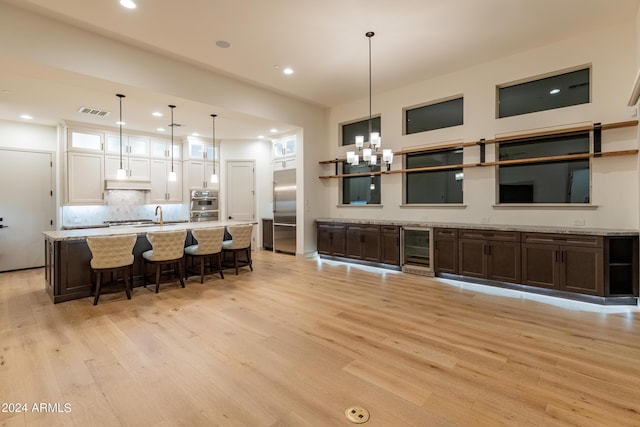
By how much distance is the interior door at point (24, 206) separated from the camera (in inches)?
241

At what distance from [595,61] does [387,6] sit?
320 centimetres

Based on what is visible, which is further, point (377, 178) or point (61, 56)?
point (377, 178)

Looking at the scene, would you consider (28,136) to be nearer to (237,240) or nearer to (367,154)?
(237,240)

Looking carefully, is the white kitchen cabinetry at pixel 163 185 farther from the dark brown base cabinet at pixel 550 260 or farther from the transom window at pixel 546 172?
the transom window at pixel 546 172

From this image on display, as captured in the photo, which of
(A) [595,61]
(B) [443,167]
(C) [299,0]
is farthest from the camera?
(B) [443,167]

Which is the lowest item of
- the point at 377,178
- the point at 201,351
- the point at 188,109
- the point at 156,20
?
the point at 201,351

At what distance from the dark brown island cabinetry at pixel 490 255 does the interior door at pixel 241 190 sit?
18.9 ft

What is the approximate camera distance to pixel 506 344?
2854 mm

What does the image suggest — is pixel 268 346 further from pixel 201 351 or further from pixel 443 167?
pixel 443 167

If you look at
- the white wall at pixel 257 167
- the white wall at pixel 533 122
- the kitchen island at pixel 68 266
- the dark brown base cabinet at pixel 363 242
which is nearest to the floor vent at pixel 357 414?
the kitchen island at pixel 68 266

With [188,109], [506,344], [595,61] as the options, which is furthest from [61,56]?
[595,61]

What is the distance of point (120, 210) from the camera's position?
24.1ft

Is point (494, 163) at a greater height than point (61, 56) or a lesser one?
lesser

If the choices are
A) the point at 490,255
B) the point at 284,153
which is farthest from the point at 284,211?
the point at 490,255
